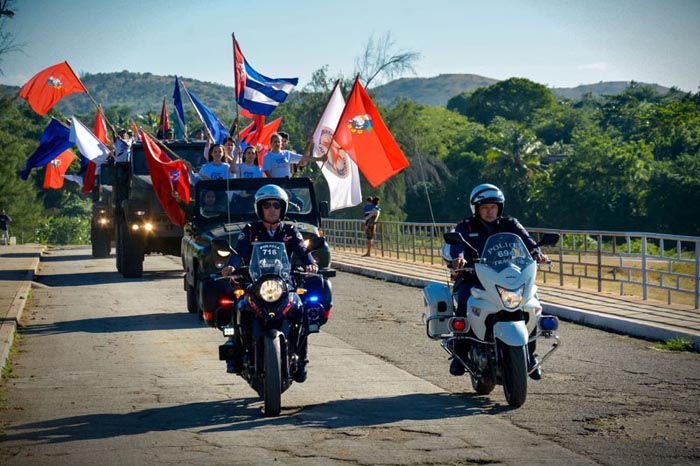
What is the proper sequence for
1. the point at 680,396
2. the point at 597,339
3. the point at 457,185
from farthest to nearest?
the point at 457,185
the point at 597,339
the point at 680,396

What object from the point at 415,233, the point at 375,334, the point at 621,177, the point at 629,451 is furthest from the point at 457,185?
the point at 629,451

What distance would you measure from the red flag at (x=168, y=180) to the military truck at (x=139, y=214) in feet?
11.7

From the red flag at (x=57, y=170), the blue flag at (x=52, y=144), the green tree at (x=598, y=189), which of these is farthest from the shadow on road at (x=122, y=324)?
the green tree at (x=598, y=189)

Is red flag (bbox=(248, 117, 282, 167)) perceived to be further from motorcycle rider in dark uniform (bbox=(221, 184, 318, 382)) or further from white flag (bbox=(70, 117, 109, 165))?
motorcycle rider in dark uniform (bbox=(221, 184, 318, 382))

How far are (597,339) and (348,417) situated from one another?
19.6 feet

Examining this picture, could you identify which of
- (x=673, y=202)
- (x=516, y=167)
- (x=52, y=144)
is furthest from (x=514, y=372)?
(x=516, y=167)

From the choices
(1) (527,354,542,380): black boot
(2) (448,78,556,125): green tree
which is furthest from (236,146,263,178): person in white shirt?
(2) (448,78,556,125): green tree

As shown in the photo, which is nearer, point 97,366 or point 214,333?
point 97,366

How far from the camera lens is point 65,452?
25.0 ft

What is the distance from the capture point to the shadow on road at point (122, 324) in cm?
1515

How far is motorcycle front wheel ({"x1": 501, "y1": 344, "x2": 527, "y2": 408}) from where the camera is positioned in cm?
871

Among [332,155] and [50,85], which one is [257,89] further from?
[50,85]

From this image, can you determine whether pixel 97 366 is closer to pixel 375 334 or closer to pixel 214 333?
pixel 214 333

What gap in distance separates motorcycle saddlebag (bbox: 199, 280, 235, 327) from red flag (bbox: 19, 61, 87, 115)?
15.4 m
